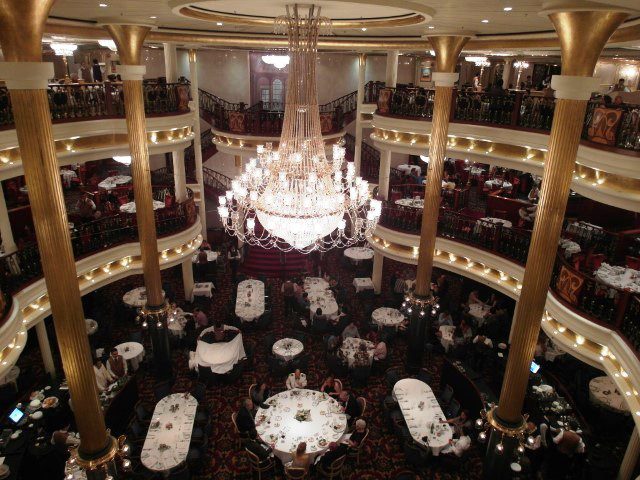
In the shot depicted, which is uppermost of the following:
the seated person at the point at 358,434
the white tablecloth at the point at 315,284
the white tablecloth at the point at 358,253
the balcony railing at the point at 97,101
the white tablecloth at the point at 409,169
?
the balcony railing at the point at 97,101

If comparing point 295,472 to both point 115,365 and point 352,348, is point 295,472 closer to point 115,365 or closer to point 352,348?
point 352,348

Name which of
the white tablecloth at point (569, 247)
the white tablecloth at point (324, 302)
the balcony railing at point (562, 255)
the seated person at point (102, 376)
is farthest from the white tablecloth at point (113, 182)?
the white tablecloth at point (569, 247)

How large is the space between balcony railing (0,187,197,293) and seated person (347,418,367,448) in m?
5.99

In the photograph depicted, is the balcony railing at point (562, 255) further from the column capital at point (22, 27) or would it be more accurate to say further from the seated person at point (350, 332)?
the column capital at point (22, 27)

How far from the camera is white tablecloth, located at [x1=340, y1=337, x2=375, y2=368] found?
1066 cm

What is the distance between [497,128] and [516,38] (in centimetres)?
174

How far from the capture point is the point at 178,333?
1166cm

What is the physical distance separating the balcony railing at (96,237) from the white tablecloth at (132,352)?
246cm

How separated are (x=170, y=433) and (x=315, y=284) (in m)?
6.23

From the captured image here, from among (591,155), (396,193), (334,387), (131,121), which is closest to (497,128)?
(591,155)

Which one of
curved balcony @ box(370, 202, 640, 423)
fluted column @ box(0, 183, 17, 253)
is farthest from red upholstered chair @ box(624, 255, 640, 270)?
fluted column @ box(0, 183, 17, 253)

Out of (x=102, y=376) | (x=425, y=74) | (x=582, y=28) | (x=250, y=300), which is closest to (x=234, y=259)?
(x=250, y=300)

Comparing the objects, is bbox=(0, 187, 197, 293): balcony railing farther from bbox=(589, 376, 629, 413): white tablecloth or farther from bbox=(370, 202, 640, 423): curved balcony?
bbox=(589, 376, 629, 413): white tablecloth

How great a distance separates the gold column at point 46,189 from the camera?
14.3 ft
